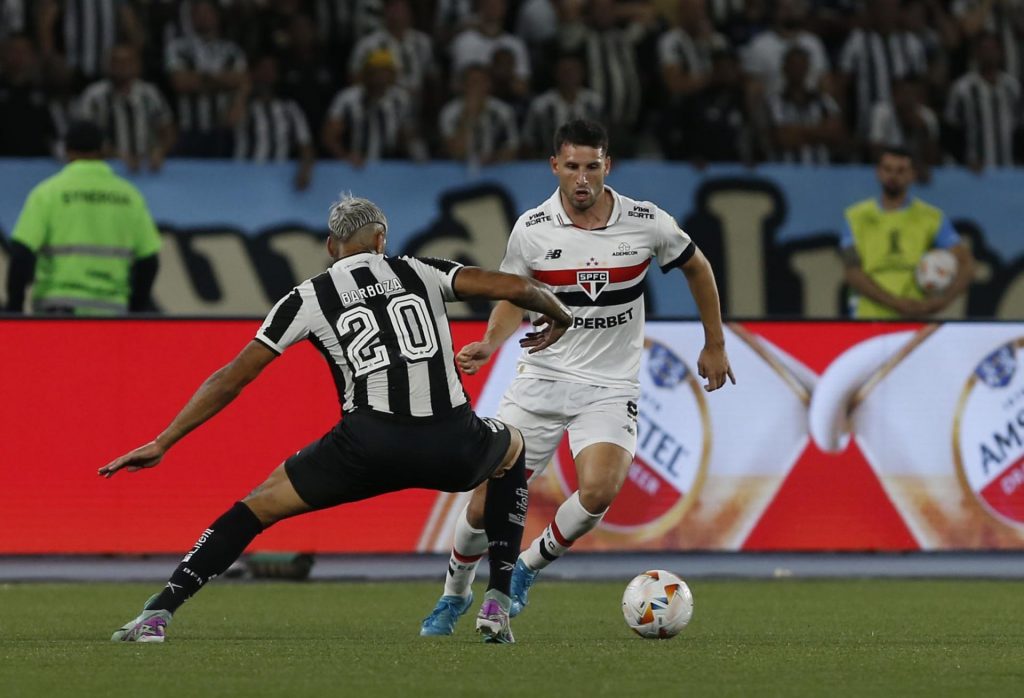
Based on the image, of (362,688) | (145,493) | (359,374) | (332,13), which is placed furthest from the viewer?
(332,13)

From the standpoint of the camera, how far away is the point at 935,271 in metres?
12.8

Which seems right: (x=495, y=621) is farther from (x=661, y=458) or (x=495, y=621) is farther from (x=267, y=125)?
(x=267, y=125)

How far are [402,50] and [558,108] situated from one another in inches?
54.2

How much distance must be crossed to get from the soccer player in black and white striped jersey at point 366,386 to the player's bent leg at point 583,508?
3.41ft

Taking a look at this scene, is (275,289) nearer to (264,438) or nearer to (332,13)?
(332,13)

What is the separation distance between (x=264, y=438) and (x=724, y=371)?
11.4 ft

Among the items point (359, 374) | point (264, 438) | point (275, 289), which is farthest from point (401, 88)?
point (359, 374)

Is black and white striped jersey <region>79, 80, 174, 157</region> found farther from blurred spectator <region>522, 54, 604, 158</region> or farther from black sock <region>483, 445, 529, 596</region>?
black sock <region>483, 445, 529, 596</region>

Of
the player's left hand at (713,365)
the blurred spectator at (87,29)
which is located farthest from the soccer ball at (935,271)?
the blurred spectator at (87,29)

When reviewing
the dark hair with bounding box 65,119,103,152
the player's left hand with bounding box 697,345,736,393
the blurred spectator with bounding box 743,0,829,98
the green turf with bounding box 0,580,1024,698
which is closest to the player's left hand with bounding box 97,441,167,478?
the green turf with bounding box 0,580,1024,698

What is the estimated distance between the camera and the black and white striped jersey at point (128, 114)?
1455 cm

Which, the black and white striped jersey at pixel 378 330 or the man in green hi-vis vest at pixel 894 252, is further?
the man in green hi-vis vest at pixel 894 252

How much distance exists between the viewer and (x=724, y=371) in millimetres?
8438

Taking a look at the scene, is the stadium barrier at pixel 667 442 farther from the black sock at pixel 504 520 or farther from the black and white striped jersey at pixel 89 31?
the black and white striped jersey at pixel 89 31
